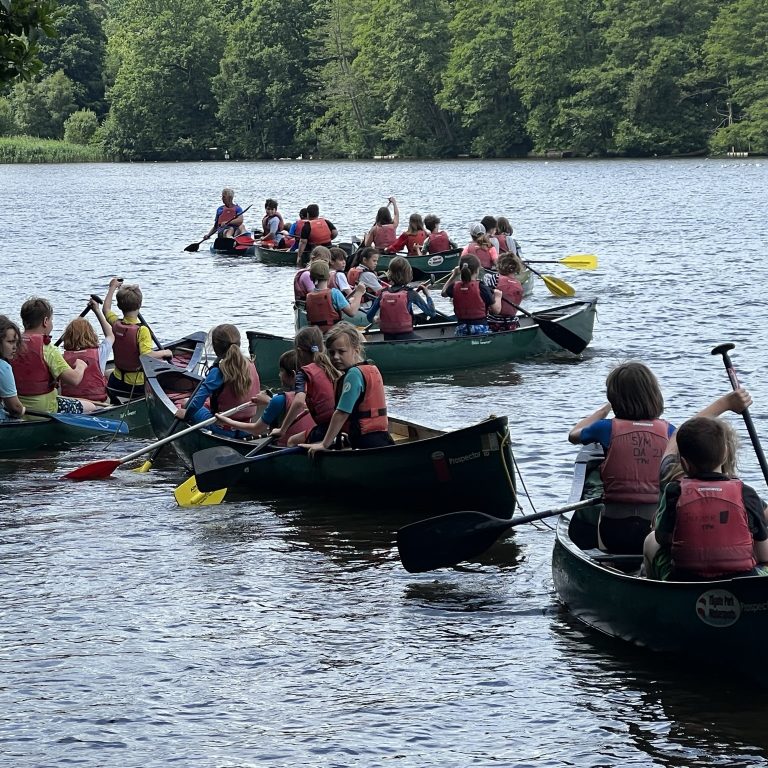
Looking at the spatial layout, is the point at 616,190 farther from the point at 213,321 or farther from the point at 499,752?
the point at 499,752

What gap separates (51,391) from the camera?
12.1 m

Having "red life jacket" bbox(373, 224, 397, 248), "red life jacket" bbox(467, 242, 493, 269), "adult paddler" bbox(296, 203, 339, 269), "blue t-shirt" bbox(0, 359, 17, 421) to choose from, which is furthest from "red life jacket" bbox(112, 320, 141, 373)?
"adult paddler" bbox(296, 203, 339, 269)

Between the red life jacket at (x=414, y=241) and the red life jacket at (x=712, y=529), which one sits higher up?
the red life jacket at (x=414, y=241)

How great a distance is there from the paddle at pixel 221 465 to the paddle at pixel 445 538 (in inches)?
81.1

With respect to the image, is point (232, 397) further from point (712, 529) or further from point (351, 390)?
point (712, 529)

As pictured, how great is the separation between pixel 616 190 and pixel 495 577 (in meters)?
49.7

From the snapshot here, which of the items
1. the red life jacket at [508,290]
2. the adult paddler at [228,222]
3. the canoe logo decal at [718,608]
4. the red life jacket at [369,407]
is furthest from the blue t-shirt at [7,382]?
the adult paddler at [228,222]

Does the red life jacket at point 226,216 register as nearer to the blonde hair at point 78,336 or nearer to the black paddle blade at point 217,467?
the blonde hair at point 78,336

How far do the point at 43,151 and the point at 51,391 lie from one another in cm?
8770

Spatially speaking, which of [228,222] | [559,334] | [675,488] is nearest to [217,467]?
[675,488]

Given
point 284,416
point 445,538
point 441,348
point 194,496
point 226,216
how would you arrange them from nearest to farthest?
point 445,538
point 284,416
point 194,496
point 441,348
point 226,216

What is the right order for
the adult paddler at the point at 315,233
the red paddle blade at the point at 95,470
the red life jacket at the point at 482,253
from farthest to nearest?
the adult paddler at the point at 315,233 → the red life jacket at the point at 482,253 → the red paddle blade at the point at 95,470

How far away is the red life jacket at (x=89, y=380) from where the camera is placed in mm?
12508

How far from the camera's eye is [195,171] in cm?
8581
